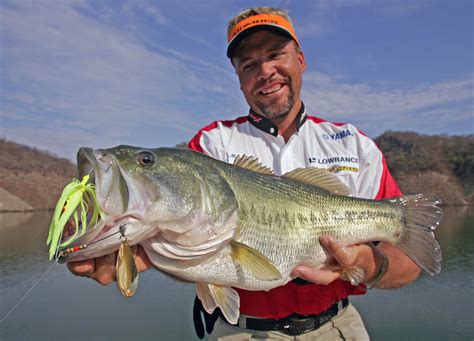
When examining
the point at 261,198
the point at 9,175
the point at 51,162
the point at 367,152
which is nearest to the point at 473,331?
the point at 367,152

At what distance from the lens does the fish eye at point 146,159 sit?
258cm

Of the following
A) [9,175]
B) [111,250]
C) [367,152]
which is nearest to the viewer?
[111,250]

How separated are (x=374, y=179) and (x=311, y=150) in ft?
2.24

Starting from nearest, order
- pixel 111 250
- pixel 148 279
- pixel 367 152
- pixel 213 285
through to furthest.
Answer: pixel 111 250, pixel 213 285, pixel 367 152, pixel 148 279

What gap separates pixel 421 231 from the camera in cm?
343

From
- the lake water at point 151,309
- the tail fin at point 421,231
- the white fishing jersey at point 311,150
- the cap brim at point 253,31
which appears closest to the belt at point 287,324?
the tail fin at point 421,231

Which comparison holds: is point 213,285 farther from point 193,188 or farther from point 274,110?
point 274,110

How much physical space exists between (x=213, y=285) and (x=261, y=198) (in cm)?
77

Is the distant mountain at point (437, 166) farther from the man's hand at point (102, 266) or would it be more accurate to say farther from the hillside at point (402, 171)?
the man's hand at point (102, 266)

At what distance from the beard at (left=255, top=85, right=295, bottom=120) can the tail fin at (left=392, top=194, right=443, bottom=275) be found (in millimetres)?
1378

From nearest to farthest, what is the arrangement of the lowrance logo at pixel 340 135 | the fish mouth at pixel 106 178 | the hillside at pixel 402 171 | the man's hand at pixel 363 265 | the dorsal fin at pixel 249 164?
the fish mouth at pixel 106 178
the man's hand at pixel 363 265
the dorsal fin at pixel 249 164
the lowrance logo at pixel 340 135
the hillside at pixel 402 171

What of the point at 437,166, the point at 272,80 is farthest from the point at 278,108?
the point at 437,166

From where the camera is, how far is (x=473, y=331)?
15625 mm

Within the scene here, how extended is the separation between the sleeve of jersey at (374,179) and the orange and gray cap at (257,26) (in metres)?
1.51
